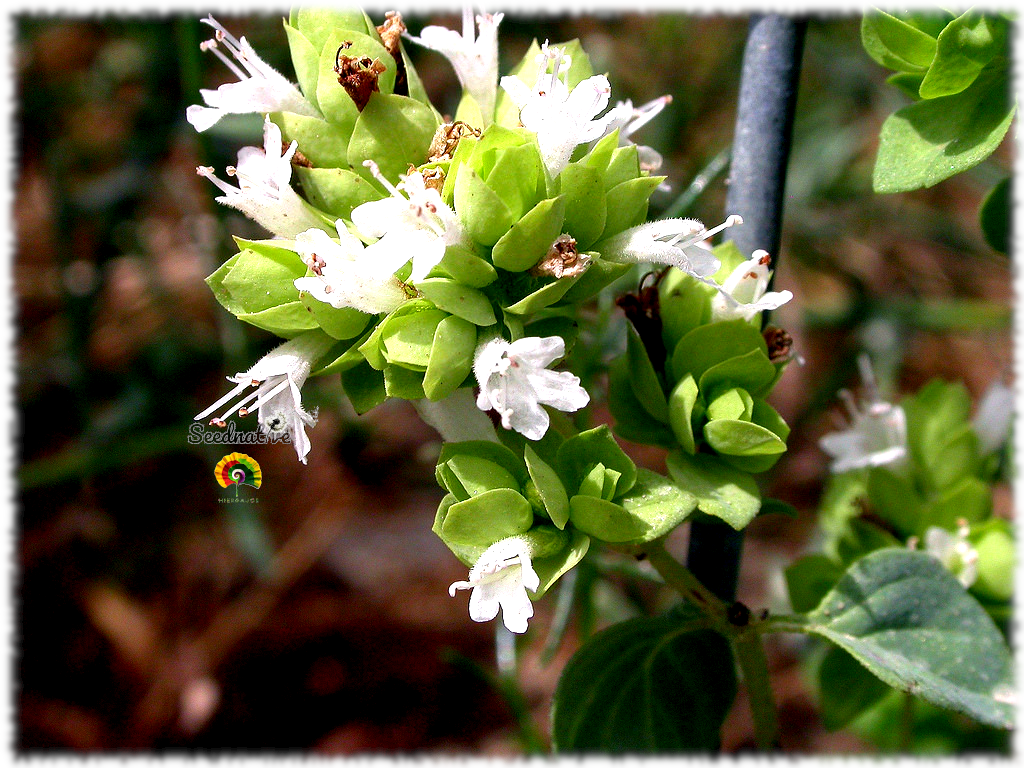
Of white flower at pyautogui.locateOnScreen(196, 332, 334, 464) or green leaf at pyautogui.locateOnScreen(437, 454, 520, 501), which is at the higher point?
white flower at pyautogui.locateOnScreen(196, 332, 334, 464)

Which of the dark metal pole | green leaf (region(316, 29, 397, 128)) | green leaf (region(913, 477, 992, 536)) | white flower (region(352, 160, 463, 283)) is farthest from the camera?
green leaf (region(913, 477, 992, 536))

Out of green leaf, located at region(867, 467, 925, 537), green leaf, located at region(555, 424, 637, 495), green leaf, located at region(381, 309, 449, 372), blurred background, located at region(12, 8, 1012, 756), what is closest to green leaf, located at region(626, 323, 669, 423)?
green leaf, located at region(555, 424, 637, 495)

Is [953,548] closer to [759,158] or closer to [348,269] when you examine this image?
[759,158]

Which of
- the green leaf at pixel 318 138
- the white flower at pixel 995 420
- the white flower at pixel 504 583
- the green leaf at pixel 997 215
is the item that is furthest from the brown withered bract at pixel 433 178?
the white flower at pixel 995 420

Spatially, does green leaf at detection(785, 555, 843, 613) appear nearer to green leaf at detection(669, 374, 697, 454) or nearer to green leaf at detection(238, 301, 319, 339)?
green leaf at detection(669, 374, 697, 454)

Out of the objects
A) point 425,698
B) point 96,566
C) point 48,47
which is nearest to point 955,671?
point 425,698

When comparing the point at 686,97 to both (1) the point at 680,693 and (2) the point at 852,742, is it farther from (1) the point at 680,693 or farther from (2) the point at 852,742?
(1) the point at 680,693

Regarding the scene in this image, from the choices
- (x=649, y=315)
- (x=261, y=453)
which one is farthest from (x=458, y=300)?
(x=261, y=453)
